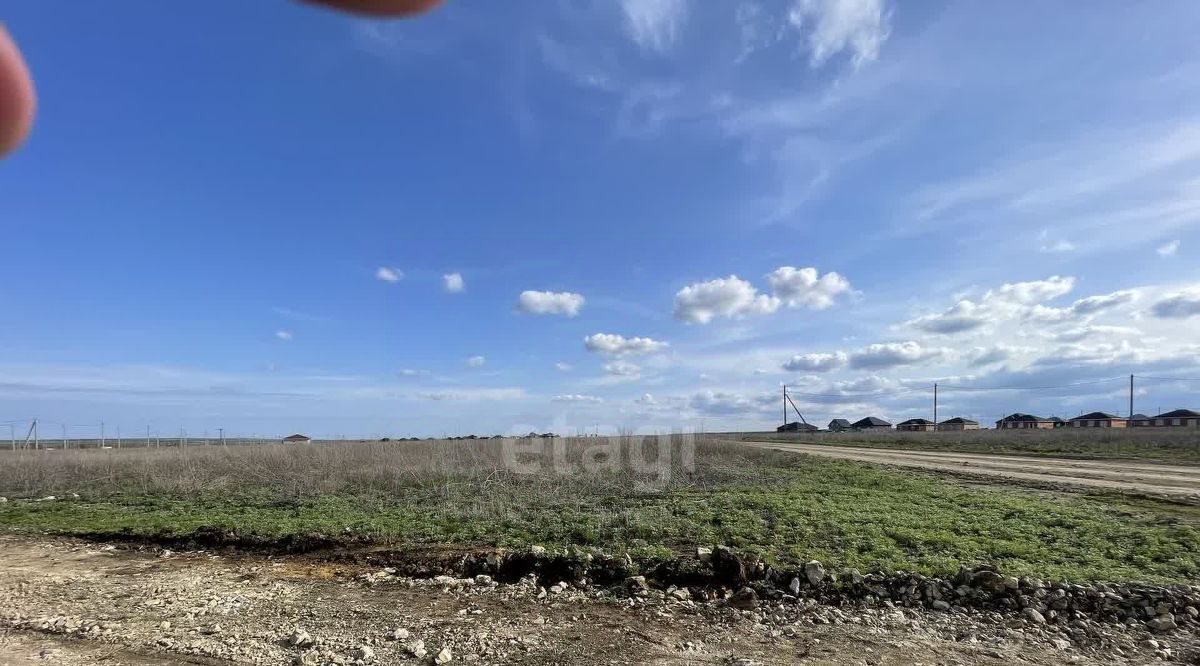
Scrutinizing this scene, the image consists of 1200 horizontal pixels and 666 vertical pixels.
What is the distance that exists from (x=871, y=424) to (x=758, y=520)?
103701 millimetres

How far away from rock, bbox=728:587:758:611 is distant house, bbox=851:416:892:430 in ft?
336

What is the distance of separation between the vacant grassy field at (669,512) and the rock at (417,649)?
3.65 m

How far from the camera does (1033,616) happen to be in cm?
643

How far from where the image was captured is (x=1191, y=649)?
5.73 m

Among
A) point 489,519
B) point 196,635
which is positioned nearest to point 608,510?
point 489,519

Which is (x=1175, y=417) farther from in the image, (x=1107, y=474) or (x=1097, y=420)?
(x=1107, y=474)

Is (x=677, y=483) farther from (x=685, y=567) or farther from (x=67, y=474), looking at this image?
(x=67, y=474)

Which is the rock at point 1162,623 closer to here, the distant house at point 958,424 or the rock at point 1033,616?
the rock at point 1033,616

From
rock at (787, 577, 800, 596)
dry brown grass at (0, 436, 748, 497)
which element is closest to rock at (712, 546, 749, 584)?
rock at (787, 577, 800, 596)

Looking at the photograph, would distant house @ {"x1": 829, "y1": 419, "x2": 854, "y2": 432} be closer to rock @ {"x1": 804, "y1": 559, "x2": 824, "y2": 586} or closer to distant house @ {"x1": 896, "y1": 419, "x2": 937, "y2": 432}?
distant house @ {"x1": 896, "y1": 419, "x2": 937, "y2": 432}

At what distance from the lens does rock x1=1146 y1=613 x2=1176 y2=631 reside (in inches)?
242

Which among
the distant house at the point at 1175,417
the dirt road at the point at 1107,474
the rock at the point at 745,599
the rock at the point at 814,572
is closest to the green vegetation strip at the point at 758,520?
the rock at the point at 814,572

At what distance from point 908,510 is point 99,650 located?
459 inches

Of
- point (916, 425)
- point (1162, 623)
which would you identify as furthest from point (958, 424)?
point (1162, 623)
